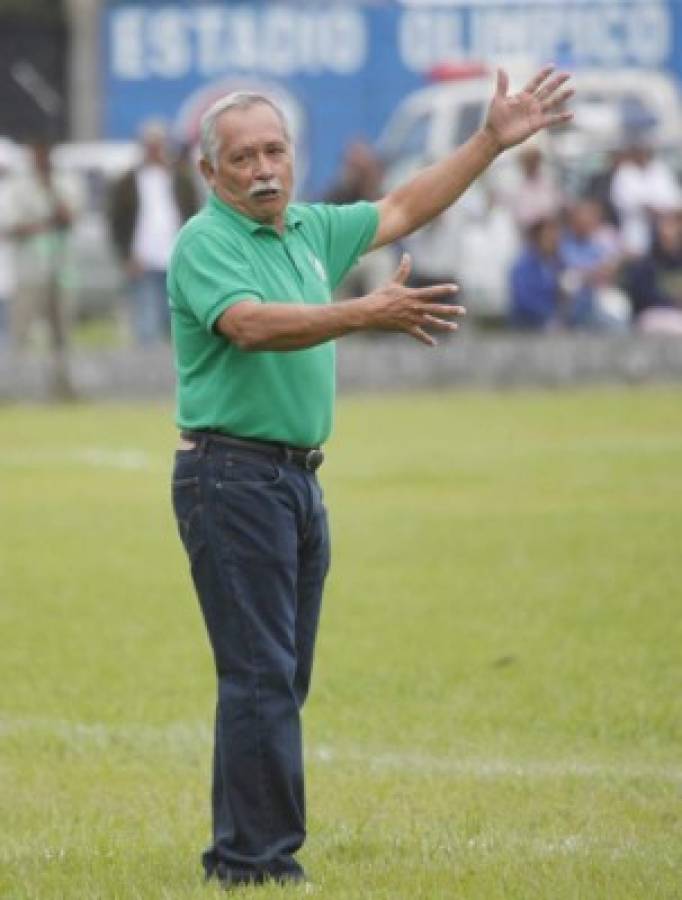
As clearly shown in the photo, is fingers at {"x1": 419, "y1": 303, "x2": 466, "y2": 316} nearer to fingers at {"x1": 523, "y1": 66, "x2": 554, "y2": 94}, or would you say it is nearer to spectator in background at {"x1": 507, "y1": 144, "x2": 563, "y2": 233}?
fingers at {"x1": 523, "y1": 66, "x2": 554, "y2": 94}

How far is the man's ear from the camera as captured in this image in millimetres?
6840

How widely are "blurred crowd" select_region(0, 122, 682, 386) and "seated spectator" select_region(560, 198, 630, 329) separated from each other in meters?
0.01

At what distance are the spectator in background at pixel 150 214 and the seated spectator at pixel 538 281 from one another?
3.06 metres

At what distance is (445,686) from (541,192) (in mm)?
16698

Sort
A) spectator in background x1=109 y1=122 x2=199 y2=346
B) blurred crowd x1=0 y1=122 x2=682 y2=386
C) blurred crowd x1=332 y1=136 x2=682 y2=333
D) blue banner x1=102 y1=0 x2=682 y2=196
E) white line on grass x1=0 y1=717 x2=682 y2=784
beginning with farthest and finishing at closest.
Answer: blue banner x1=102 y1=0 x2=682 y2=196
blurred crowd x1=332 y1=136 x2=682 y2=333
spectator in background x1=109 y1=122 x2=199 y2=346
blurred crowd x1=0 y1=122 x2=682 y2=386
white line on grass x1=0 y1=717 x2=682 y2=784

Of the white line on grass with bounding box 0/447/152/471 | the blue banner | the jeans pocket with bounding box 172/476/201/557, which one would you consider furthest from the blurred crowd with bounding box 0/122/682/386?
the jeans pocket with bounding box 172/476/201/557

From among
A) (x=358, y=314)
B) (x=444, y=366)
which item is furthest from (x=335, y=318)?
(x=444, y=366)

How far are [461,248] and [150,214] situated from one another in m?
3.01

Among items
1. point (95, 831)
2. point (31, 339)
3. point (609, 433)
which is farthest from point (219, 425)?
point (31, 339)

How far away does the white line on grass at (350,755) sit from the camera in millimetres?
8609

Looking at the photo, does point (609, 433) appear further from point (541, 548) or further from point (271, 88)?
point (271, 88)

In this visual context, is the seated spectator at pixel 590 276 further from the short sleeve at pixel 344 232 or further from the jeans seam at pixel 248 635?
Result: the jeans seam at pixel 248 635

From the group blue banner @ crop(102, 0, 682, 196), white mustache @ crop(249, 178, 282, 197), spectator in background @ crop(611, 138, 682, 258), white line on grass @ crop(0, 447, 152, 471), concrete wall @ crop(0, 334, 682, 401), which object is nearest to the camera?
white mustache @ crop(249, 178, 282, 197)

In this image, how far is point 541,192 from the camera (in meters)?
26.6
